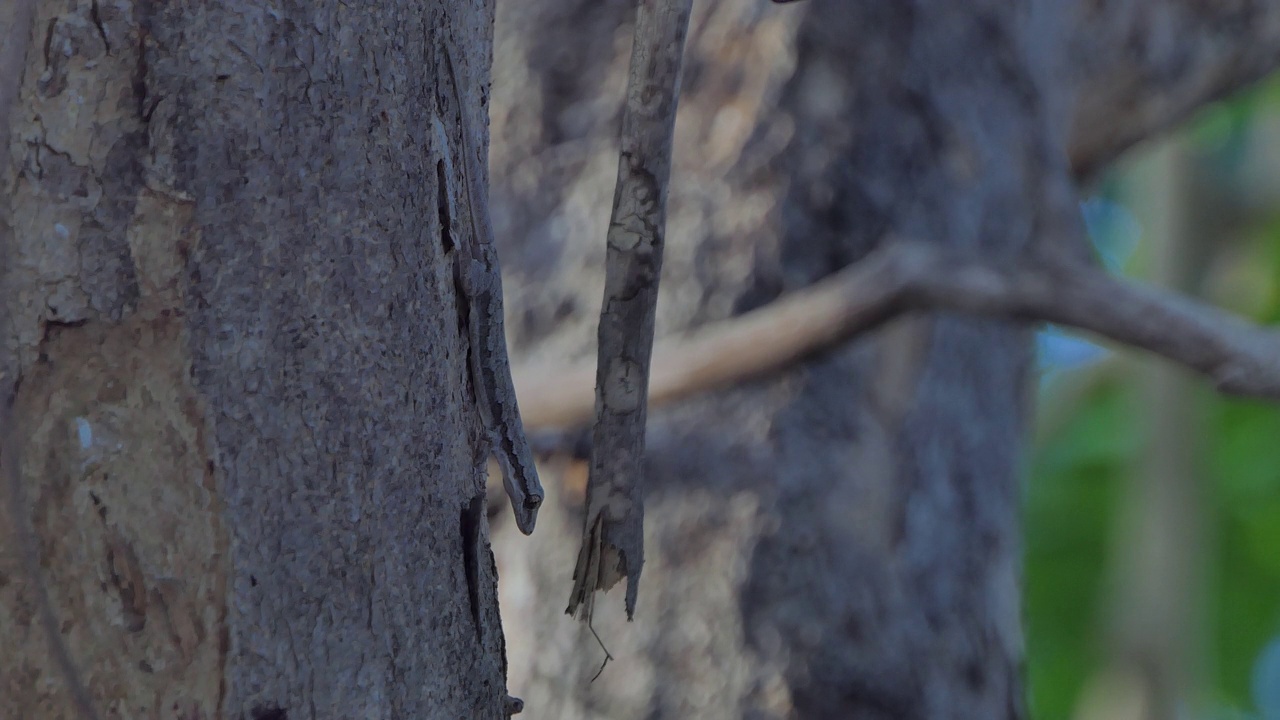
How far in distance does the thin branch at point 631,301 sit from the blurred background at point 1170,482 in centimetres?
142

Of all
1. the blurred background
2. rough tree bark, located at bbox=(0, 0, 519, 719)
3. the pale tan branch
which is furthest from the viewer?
the blurred background

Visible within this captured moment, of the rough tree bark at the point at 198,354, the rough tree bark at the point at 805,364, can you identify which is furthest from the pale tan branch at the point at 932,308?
the rough tree bark at the point at 198,354

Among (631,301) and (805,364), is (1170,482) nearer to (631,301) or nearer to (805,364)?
(805,364)

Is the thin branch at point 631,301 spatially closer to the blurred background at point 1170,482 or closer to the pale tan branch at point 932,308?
the pale tan branch at point 932,308

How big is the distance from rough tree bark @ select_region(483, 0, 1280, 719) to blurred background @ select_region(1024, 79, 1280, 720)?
0.58 meters

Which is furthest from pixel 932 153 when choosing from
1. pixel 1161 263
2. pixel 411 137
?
pixel 1161 263

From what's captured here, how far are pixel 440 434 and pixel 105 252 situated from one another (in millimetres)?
151

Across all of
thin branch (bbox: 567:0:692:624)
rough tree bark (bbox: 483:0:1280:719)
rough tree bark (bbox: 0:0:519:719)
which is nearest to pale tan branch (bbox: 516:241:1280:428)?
rough tree bark (bbox: 483:0:1280:719)

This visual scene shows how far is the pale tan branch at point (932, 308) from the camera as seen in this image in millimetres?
1145

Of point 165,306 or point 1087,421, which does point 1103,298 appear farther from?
point 1087,421

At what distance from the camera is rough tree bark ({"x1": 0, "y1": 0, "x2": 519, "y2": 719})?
44 centimetres

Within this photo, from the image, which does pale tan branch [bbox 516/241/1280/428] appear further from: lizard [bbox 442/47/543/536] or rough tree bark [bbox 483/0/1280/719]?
lizard [bbox 442/47/543/536]

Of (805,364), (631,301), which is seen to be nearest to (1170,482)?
(805,364)

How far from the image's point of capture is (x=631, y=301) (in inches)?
21.7
